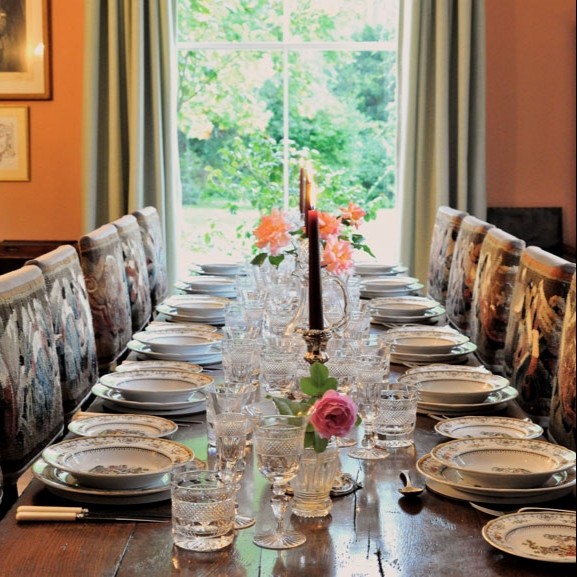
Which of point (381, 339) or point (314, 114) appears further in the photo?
point (314, 114)

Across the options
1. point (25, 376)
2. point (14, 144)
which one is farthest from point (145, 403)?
point (14, 144)

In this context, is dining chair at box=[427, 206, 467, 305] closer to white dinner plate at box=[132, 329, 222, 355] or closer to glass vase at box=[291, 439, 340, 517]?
white dinner plate at box=[132, 329, 222, 355]

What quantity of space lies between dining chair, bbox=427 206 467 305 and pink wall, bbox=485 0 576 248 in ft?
3.42

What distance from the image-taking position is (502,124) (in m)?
5.33

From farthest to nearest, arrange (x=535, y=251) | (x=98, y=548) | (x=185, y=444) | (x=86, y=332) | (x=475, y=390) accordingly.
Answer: (x=86, y=332)
(x=535, y=251)
(x=475, y=390)
(x=185, y=444)
(x=98, y=548)

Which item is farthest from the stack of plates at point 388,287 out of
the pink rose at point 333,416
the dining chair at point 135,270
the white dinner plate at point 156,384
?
the pink rose at point 333,416

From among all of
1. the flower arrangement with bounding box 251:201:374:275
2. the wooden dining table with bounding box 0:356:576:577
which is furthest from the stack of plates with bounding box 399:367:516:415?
the wooden dining table with bounding box 0:356:576:577

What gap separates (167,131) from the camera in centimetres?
518

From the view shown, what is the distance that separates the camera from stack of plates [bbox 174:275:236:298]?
362 cm

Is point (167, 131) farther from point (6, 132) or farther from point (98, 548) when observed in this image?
point (98, 548)

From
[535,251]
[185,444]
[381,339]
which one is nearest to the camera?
[185,444]

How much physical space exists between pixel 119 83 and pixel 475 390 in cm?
342

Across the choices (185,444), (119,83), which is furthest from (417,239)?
(185,444)

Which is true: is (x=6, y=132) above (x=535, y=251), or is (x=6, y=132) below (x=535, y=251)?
above
